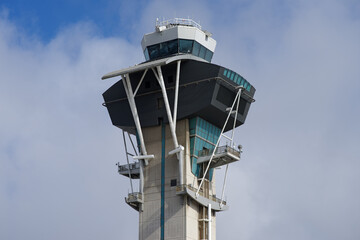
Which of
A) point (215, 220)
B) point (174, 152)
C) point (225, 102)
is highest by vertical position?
point (225, 102)

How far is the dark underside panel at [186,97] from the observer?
79.4m

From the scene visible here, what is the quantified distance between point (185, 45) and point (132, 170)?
1537 cm

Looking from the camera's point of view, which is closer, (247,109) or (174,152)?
(174,152)

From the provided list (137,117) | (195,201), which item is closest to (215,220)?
(195,201)

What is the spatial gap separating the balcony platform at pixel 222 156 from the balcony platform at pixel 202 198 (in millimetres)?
3628

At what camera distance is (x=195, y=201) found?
79000 millimetres

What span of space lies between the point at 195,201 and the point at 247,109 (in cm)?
1282

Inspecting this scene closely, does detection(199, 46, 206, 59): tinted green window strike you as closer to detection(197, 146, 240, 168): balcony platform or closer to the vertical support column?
the vertical support column

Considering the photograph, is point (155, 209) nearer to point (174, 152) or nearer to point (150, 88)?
point (174, 152)

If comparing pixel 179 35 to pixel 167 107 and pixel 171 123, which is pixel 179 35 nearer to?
pixel 167 107

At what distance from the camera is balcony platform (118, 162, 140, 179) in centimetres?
8306

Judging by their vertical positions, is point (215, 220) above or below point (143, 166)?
below

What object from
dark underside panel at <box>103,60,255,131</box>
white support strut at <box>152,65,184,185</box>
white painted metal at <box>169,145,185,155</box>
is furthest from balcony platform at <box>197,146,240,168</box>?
dark underside panel at <box>103,60,255,131</box>

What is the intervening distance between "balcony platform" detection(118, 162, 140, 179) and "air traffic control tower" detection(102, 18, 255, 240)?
45mm
